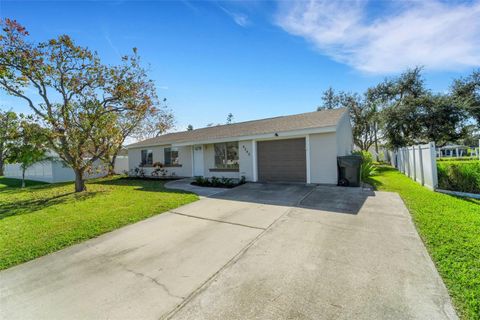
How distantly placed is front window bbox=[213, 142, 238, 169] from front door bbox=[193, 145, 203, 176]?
1.33 meters

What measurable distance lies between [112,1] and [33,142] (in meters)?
7.79

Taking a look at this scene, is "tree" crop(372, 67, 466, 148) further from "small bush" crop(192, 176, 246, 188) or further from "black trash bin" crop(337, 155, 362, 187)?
"small bush" crop(192, 176, 246, 188)

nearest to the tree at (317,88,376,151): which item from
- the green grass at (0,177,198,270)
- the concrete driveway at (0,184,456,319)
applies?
the concrete driveway at (0,184,456,319)

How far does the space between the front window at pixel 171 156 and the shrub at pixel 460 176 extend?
555 inches

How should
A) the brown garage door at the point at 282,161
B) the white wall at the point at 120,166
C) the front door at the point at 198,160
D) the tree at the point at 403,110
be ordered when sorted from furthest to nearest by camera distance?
the white wall at the point at 120,166
the tree at the point at 403,110
the front door at the point at 198,160
the brown garage door at the point at 282,161

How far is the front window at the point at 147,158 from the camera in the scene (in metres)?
16.8

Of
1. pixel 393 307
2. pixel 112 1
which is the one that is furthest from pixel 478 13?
pixel 112 1

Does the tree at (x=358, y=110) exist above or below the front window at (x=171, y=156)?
above

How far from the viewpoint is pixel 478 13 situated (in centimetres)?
722

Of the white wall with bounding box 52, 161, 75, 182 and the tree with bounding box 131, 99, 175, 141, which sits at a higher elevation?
the tree with bounding box 131, 99, 175, 141

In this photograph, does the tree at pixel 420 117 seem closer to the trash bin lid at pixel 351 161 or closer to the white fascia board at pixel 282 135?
the trash bin lid at pixel 351 161

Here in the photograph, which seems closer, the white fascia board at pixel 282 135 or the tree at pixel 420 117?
the white fascia board at pixel 282 135

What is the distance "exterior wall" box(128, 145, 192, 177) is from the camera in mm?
14457

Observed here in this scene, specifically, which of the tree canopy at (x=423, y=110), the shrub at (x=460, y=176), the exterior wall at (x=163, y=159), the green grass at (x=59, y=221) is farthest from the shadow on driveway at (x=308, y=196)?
the tree canopy at (x=423, y=110)
